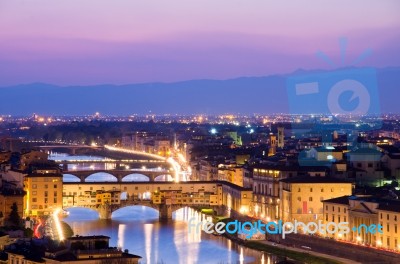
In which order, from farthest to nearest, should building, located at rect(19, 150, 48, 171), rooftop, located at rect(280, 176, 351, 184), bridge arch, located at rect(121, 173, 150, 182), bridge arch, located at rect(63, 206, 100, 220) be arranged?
1. bridge arch, located at rect(121, 173, 150, 182)
2. building, located at rect(19, 150, 48, 171)
3. bridge arch, located at rect(63, 206, 100, 220)
4. rooftop, located at rect(280, 176, 351, 184)

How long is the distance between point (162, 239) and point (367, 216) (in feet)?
9.05

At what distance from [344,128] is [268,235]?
1674cm

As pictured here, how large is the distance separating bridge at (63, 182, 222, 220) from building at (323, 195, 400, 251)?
415 cm

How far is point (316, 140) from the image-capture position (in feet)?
88.4

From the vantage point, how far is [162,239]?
50.4 feet

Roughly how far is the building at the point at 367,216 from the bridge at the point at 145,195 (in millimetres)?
4146

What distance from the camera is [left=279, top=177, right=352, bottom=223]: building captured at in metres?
16.0

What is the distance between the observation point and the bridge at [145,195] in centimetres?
1898

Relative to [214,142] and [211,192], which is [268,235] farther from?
[214,142]

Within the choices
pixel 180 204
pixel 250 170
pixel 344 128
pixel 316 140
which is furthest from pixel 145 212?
pixel 344 128

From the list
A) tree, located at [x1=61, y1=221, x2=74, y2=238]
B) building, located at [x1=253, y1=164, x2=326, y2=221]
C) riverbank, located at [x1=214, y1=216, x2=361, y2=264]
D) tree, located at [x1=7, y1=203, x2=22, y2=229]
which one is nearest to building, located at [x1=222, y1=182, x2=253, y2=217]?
building, located at [x1=253, y1=164, x2=326, y2=221]

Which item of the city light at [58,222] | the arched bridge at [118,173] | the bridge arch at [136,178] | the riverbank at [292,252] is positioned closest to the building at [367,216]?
the riverbank at [292,252]

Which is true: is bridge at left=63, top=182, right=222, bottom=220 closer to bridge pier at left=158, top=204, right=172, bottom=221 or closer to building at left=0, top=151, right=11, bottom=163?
Result: bridge pier at left=158, top=204, right=172, bottom=221

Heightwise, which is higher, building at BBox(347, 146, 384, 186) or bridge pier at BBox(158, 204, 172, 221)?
building at BBox(347, 146, 384, 186)
